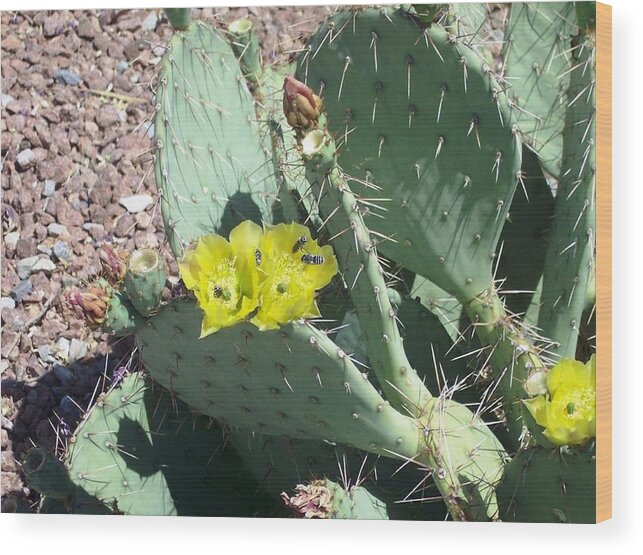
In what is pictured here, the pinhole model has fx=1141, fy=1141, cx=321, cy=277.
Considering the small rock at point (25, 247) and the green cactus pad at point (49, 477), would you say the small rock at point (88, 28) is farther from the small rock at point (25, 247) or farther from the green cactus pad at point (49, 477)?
the green cactus pad at point (49, 477)

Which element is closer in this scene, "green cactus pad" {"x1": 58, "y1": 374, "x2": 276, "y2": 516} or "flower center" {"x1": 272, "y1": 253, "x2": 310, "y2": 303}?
"flower center" {"x1": 272, "y1": 253, "x2": 310, "y2": 303}

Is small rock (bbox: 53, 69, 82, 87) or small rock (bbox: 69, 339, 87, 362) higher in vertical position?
small rock (bbox: 53, 69, 82, 87)

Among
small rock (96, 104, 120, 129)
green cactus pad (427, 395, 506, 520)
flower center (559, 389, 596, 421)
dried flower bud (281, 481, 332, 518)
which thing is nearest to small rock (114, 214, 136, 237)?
small rock (96, 104, 120, 129)

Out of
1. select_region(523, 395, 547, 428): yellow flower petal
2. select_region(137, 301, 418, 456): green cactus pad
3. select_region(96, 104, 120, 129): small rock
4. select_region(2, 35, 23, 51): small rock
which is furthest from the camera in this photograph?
select_region(96, 104, 120, 129): small rock

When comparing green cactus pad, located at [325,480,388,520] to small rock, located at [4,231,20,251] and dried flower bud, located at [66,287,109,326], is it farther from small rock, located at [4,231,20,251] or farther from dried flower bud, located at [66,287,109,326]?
small rock, located at [4,231,20,251]

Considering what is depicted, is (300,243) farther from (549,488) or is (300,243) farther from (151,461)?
(549,488)

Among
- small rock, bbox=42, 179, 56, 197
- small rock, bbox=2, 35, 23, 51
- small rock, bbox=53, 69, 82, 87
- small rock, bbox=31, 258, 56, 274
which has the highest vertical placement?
small rock, bbox=2, 35, 23, 51

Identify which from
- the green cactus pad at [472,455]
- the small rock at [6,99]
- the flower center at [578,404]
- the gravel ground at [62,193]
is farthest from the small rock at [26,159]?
the flower center at [578,404]
